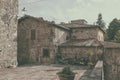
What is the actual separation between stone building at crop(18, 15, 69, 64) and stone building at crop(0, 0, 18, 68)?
5.01 meters

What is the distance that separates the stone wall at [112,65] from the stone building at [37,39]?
6.68 meters

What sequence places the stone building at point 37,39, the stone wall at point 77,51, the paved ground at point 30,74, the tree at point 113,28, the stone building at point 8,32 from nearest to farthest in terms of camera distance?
1. the paved ground at point 30,74
2. the stone building at point 8,32
3. the stone wall at point 77,51
4. the stone building at point 37,39
5. the tree at point 113,28

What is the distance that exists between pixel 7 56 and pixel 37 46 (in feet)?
22.0

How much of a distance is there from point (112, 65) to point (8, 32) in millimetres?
11351

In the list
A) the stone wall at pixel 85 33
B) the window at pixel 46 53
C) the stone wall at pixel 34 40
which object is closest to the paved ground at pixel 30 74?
the window at pixel 46 53

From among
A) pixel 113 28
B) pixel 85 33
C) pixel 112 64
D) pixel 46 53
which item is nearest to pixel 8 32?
pixel 46 53

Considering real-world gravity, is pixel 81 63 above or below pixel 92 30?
below

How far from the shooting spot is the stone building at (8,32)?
20.0 meters

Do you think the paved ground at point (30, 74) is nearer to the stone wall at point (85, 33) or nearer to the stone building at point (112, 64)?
the stone building at point (112, 64)

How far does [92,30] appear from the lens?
3070 cm

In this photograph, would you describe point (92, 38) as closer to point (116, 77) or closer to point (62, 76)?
point (116, 77)

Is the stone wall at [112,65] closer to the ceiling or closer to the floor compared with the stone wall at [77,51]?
closer to the floor

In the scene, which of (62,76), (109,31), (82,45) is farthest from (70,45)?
(109,31)

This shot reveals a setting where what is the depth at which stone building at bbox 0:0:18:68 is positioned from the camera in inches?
788
